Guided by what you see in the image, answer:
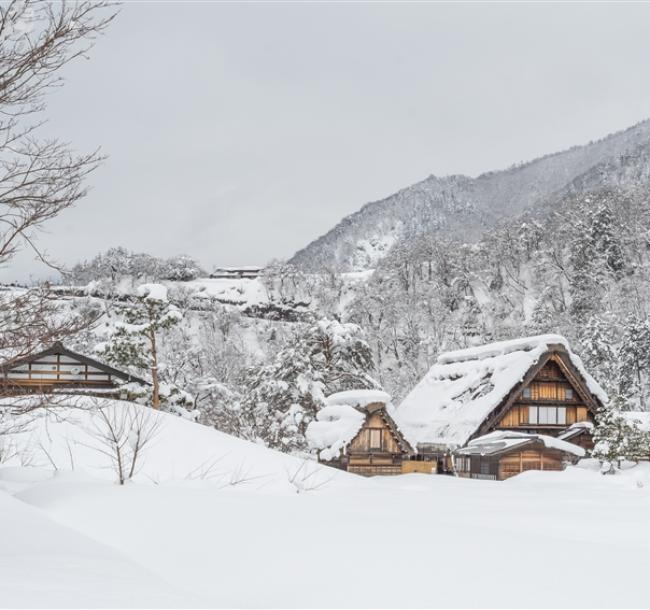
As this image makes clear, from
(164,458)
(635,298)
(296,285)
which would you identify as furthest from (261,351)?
(164,458)

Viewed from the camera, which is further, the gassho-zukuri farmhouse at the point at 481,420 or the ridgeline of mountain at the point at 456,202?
the ridgeline of mountain at the point at 456,202

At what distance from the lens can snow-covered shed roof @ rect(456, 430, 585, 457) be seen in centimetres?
2952

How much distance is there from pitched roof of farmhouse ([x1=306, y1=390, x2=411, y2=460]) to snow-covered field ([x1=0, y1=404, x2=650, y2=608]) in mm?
12939

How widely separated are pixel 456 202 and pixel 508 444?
146592 millimetres

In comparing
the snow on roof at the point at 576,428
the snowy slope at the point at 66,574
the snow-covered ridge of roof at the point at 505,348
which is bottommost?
the snow on roof at the point at 576,428

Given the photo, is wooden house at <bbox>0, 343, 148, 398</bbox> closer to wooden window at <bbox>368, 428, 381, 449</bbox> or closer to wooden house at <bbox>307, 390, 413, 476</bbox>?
wooden house at <bbox>307, 390, 413, 476</bbox>

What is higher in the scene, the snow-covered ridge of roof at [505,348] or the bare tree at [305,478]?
the snow-covered ridge of roof at [505,348]

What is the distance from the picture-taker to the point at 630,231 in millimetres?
66625

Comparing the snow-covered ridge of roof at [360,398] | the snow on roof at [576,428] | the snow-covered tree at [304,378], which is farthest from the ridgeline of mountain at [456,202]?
the snow-covered ridge of roof at [360,398]

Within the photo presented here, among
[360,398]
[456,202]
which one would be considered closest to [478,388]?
[360,398]

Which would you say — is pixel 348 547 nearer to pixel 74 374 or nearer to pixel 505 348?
pixel 74 374

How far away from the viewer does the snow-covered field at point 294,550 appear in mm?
7484

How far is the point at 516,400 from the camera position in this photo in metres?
34.2

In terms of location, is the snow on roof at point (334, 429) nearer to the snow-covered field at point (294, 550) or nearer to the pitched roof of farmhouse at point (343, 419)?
the pitched roof of farmhouse at point (343, 419)
